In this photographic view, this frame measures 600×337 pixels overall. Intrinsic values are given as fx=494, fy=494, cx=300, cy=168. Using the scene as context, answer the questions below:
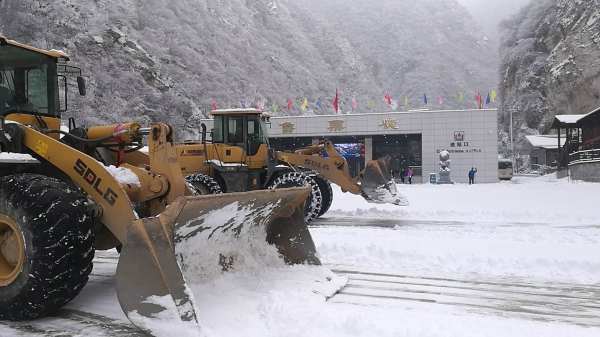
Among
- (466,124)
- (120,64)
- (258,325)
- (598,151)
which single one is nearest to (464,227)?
(258,325)

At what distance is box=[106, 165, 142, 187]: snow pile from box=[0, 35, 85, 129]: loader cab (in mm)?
1153

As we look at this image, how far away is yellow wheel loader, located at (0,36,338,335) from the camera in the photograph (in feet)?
11.8

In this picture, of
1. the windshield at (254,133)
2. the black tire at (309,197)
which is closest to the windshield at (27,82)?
the black tire at (309,197)

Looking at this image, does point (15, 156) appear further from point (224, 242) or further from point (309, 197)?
point (309, 197)

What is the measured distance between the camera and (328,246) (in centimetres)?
716

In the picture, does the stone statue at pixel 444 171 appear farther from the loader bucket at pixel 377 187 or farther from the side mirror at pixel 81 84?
the side mirror at pixel 81 84

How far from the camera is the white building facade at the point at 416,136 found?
33.1 m

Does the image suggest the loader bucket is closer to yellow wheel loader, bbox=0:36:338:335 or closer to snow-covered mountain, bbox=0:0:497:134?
yellow wheel loader, bbox=0:36:338:335

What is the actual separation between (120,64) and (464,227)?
35210 mm

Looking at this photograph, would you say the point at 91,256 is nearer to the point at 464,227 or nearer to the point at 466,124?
the point at 464,227

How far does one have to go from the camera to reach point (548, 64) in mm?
51250

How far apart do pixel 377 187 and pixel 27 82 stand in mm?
8171

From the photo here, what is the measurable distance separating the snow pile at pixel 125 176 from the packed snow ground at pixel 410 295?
1114mm

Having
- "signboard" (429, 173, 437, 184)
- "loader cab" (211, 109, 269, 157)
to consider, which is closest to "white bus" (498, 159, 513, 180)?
"signboard" (429, 173, 437, 184)
